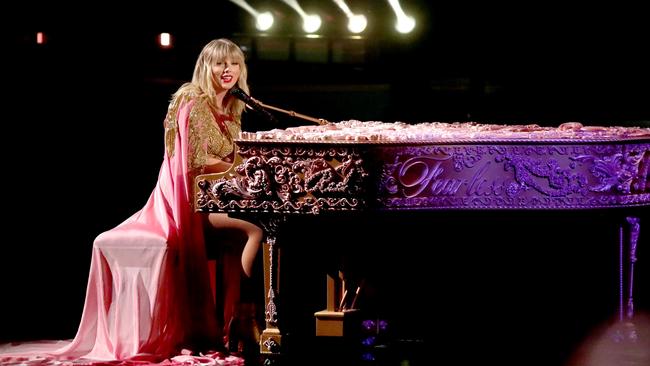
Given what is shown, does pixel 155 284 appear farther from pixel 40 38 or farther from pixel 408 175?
pixel 40 38

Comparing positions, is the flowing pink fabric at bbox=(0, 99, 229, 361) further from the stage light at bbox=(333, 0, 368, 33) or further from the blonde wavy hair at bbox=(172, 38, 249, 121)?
the stage light at bbox=(333, 0, 368, 33)

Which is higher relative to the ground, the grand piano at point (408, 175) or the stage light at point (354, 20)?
the stage light at point (354, 20)

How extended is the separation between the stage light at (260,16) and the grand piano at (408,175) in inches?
108

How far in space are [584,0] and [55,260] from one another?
12.7 ft

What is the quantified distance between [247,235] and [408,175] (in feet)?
2.95

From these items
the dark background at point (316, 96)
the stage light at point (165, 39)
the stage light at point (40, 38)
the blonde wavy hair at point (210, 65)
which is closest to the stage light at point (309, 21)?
the dark background at point (316, 96)

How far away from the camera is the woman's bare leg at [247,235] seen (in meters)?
5.67

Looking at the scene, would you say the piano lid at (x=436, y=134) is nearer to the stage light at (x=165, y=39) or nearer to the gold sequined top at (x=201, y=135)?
the gold sequined top at (x=201, y=135)

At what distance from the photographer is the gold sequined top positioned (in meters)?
5.77

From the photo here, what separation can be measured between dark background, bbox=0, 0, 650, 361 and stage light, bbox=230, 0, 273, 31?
0.32 feet

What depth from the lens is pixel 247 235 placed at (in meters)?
5.77

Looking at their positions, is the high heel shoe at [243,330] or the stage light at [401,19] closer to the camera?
the high heel shoe at [243,330]

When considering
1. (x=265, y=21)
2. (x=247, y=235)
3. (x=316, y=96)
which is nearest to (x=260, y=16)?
(x=265, y=21)

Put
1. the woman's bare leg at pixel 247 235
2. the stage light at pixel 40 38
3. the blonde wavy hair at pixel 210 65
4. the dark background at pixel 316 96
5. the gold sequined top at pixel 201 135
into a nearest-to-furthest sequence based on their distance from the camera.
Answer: the woman's bare leg at pixel 247 235 → the gold sequined top at pixel 201 135 → the blonde wavy hair at pixel 210 65 → the dark background at pixel 316 96 → the stage light at pixel 40 38
